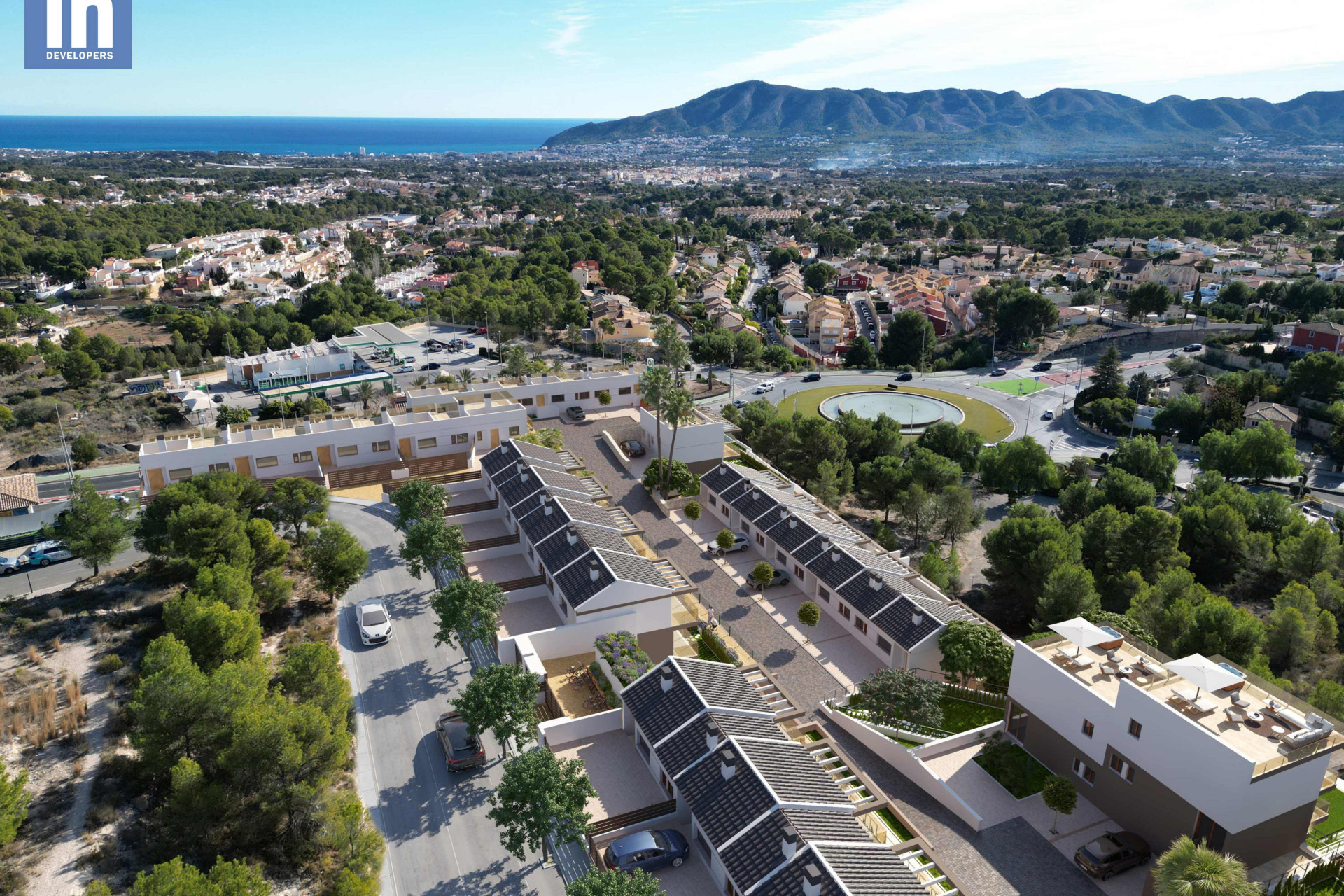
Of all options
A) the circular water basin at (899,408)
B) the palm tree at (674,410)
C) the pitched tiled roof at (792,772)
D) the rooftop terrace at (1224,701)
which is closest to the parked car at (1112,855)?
the rooftop terrace at (1224,701)

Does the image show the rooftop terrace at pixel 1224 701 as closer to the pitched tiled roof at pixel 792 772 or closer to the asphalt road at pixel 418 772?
the pitched tiled roof at pixel 792 772

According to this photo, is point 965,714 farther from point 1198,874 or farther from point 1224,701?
point 1198,874

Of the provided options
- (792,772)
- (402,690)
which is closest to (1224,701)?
(792,772)

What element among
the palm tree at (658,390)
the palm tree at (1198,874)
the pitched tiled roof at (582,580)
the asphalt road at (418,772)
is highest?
the palm tree at (658,390)

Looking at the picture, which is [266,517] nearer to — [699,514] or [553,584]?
[553,584]

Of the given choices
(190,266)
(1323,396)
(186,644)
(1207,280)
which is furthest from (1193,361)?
(190,266)

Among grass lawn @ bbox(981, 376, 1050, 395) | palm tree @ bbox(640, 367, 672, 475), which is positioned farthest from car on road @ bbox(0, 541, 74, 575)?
grass lawn @ bbox(981, 376, 1050, 395)
